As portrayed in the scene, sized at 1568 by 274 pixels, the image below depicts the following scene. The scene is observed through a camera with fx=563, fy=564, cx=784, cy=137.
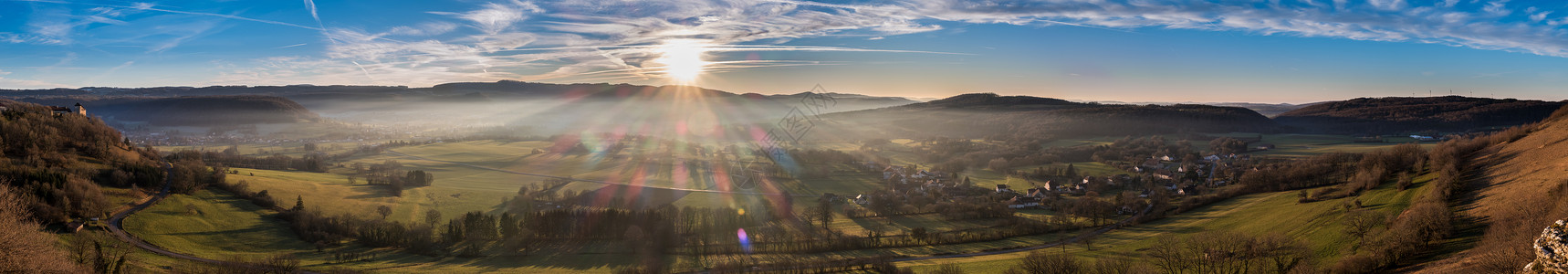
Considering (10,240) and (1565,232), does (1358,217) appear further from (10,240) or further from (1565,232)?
(10,240)

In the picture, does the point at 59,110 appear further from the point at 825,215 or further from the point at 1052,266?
the point at 1052,266

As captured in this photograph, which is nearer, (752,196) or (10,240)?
(10,240)

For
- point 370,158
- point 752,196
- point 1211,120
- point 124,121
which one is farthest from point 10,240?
point 124,121

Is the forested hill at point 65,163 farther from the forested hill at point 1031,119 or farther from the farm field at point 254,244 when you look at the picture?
the forested hill at point 1031,119

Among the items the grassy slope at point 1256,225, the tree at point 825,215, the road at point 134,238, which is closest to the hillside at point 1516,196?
the grassy slope at point 1256,225

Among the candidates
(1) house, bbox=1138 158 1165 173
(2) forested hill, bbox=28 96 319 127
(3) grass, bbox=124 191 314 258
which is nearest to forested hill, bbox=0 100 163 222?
(3) grass, bbox=124 191 314 258

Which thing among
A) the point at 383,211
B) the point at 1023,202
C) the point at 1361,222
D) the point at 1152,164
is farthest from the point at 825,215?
the point at 1152,164

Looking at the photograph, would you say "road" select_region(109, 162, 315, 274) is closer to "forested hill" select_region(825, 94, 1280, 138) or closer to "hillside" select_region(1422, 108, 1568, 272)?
"hillside" select_region(1422, 108, 1568, 272)
